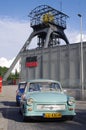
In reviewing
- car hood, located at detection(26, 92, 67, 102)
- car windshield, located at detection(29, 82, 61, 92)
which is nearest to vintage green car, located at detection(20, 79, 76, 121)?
car hood, located at detection(26, 92, 67, 102)

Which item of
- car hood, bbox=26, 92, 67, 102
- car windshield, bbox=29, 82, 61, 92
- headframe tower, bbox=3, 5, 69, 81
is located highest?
headframe tower, bbox=3, 5, 69, 81

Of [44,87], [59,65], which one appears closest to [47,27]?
[59,65]

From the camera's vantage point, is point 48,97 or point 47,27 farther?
point 47,27

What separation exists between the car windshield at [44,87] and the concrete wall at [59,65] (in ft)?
98.0

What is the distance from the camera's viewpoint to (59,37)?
68.0m

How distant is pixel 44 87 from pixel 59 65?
35196mm

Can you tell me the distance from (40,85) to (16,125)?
10.0 feet

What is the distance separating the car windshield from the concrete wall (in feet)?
98.0

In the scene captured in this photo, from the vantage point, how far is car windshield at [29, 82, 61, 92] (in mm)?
14352

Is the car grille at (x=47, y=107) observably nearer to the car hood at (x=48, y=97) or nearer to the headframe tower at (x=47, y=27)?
the car hood at (x=48, y=97)

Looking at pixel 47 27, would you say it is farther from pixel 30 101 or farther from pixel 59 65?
pixel 30 101

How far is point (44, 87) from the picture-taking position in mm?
14484

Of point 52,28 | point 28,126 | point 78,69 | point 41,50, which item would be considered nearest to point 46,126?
point 28,126

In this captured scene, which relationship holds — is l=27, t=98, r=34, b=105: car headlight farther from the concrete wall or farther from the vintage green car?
the concrete wall
